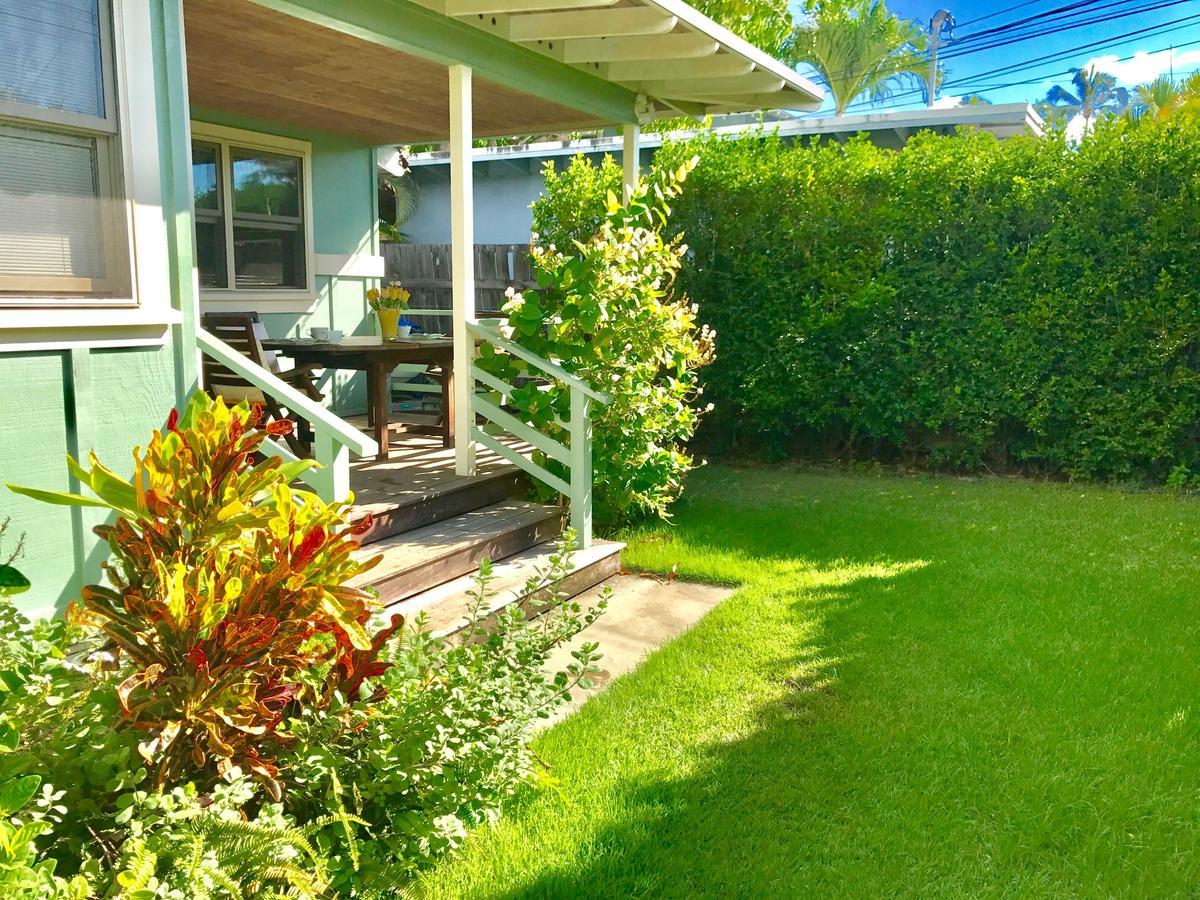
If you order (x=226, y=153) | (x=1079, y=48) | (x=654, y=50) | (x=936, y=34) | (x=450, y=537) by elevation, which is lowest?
(x=450, y=537)

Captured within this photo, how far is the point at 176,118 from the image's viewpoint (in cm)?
351

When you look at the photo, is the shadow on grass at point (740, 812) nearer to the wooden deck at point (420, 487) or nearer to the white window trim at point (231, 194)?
the wooden deck at point (420, 487)

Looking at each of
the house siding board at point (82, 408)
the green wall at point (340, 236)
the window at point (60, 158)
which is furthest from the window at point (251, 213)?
the window at point (60, 158)

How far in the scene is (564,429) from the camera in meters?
5.47

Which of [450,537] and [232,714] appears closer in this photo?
[232,714]

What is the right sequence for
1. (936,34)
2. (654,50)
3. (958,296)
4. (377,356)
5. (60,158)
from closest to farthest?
(60,158) < (377,356) < (654,50) < (958,296) < (936,34)

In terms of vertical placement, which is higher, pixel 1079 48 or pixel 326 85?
pixel 1079 48

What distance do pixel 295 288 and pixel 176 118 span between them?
15.0 feet

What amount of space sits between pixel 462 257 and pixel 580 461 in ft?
4.37

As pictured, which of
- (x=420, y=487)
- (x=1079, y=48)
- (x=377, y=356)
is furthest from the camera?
(x=1079, y=48)

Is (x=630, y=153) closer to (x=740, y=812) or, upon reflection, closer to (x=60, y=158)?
(x=60, y=158)

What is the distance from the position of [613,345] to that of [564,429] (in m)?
0.57

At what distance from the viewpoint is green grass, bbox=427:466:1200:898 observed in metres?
2.66

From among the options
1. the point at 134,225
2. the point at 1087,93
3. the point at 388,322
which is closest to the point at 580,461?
the point at 388,322
